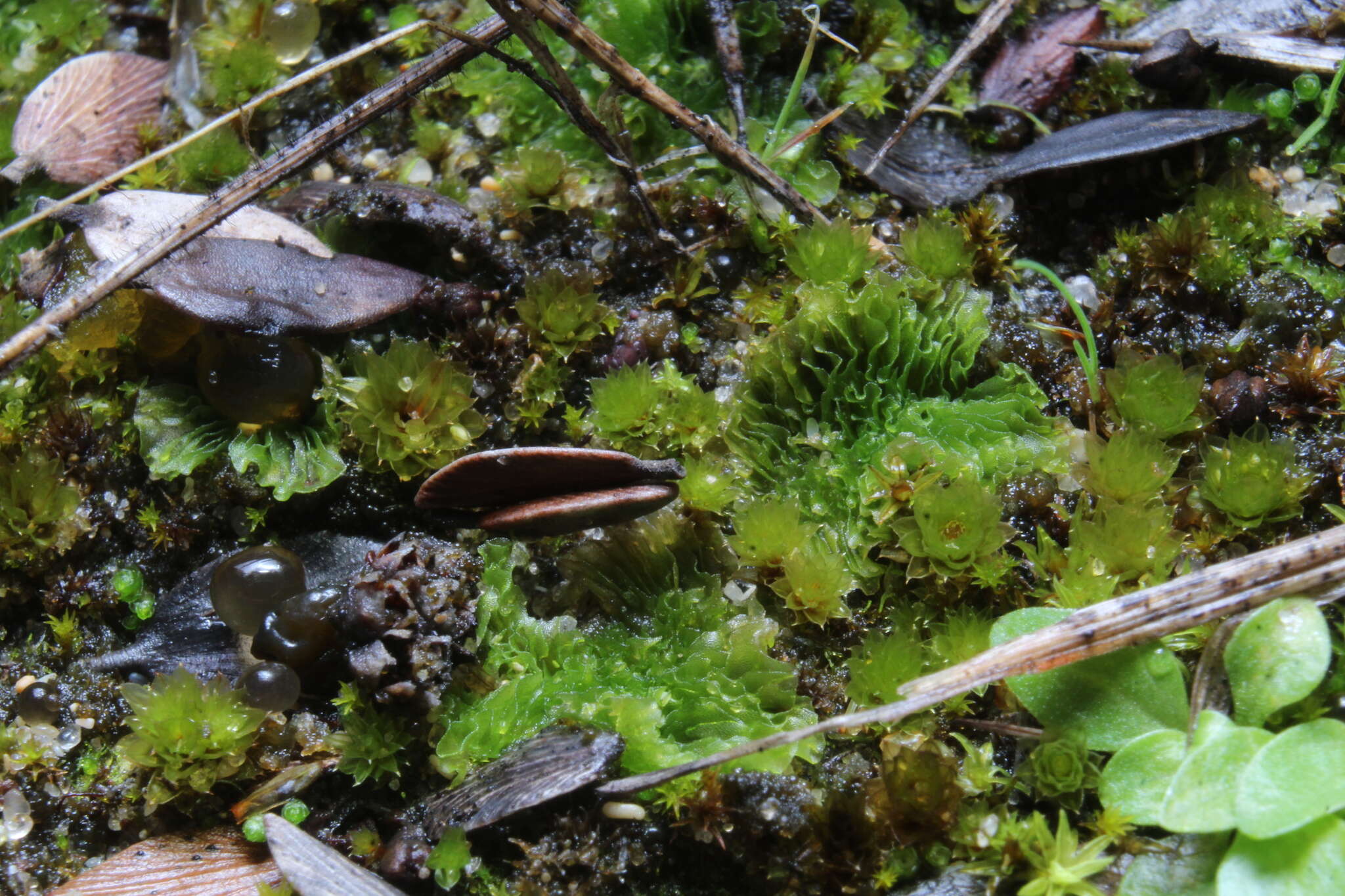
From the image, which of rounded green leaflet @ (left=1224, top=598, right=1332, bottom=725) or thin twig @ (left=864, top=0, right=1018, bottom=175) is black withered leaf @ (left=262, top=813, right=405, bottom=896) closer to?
rounded green leaflet @ (left=1224, top=598, right=1332, bottom=725)

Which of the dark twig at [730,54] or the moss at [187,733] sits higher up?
the dark twig at [730,54]

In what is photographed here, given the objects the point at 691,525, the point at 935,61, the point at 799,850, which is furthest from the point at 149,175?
the point at 799,850

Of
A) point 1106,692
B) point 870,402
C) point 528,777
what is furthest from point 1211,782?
point 528,777

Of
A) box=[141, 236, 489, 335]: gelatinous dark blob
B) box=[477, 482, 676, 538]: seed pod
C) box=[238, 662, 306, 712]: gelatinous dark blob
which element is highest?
box=[141, 236, 489, 335]: gelatinous dark blob

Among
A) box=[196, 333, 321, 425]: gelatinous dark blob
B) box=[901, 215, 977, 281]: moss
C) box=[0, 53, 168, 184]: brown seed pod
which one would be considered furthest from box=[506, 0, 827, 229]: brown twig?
box=[0, 53, 168, 184]: brown seed pod

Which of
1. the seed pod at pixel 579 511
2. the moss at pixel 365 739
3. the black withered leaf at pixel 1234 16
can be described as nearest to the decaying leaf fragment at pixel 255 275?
the seed pod at pixel 579 511

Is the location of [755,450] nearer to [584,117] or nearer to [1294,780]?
[584,117]

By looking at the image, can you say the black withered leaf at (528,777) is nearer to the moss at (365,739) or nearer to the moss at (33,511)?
the moss at (365,739)
